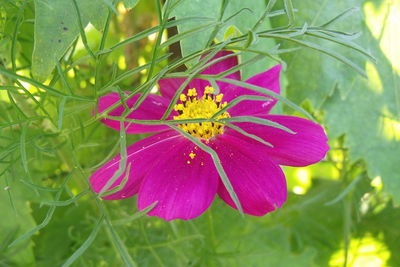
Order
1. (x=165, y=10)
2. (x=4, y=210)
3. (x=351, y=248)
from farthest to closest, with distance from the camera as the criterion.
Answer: (x=351, y=248)
(x=4, y=210)
(x=165, y=10)

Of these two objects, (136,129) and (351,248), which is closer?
(136,129)

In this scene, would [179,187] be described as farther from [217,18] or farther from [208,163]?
[217,18]

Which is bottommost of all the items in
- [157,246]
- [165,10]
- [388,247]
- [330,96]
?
[388,247]

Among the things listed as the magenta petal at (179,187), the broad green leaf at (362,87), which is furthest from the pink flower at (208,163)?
the broad green leaf at (362,87)

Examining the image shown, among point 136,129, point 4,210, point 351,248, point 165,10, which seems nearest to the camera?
point 165,10

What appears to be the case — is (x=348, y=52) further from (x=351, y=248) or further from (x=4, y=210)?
(x=4, y=210)

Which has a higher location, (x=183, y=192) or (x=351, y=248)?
(x=183, y=192)

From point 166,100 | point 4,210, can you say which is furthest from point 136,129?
point 4,210
